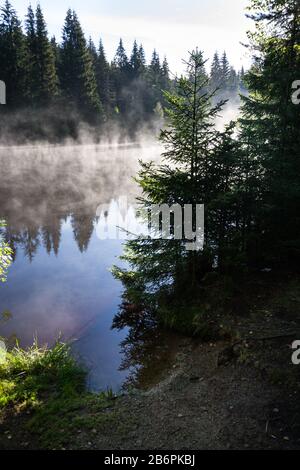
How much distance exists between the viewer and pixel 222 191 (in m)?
9.91


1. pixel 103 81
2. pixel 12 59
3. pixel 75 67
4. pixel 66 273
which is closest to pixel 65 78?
pixel 75 67

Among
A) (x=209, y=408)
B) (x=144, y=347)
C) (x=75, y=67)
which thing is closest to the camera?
(x=209, y=408)

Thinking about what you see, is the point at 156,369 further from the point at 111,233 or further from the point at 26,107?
the point at 26,107

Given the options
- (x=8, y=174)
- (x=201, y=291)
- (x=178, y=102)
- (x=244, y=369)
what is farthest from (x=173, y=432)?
(x=8, y=174)

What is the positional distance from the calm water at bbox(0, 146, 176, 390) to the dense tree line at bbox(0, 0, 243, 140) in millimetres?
18313

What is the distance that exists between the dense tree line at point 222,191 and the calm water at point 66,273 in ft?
4.96

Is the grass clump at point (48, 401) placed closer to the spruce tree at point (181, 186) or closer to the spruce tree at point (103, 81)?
the spruce tree at point (181, 186)

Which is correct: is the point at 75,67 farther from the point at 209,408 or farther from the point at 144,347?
the point at 209,408

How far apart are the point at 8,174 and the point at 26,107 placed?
18888 mm

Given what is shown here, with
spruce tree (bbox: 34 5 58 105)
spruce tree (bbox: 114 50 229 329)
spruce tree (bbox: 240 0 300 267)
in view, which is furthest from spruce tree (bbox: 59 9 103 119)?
spruce tree (bbox: 114 50 229 329)

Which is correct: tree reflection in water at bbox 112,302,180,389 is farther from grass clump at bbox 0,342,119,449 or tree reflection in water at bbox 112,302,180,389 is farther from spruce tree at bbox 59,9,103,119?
spruce tree at bbox 59,9,103,119

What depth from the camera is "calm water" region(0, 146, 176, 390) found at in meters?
9.59

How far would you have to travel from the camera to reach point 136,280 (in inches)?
441

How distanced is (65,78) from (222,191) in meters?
55.2
